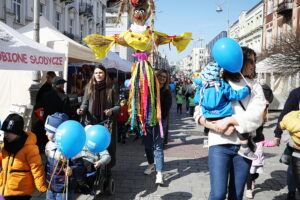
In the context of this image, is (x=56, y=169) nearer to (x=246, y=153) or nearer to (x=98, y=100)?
(x=98, y=100)

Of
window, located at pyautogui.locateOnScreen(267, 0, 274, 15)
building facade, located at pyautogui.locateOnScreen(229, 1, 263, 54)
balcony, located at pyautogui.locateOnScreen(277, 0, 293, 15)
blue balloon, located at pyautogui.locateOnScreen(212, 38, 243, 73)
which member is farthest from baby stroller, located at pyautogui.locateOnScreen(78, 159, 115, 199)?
window, located at pyautogui.locateOnScreen(267, 0, 274, 15)

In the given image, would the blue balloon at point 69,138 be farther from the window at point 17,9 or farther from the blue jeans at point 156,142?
the window at point 17,9

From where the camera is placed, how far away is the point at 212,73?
246 centimetres

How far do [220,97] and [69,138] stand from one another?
1.37 m

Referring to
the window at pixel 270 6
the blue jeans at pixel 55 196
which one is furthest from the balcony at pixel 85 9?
the blue jeans at pixel 55 196

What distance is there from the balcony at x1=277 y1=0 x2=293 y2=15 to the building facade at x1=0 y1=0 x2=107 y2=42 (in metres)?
17.2

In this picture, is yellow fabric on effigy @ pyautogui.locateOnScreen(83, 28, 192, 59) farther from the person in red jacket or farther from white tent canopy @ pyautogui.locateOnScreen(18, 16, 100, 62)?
the person in red jacket

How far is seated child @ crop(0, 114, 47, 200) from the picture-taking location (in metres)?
2.72

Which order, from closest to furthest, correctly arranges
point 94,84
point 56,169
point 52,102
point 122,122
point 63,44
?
point 56,169, point 94,84, point 52,102, point 63,44, point 122,122

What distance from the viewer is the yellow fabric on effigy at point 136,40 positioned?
4070 mm

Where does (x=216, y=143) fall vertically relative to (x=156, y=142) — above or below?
above

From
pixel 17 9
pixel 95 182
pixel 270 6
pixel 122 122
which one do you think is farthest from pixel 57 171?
pixel 270 6

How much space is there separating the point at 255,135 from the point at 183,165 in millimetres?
3235

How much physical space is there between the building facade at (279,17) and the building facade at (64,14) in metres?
15.2
